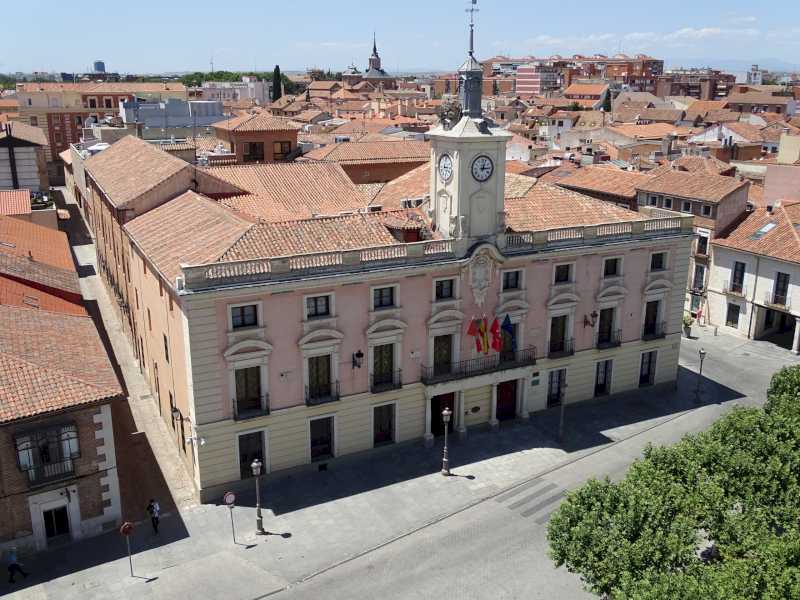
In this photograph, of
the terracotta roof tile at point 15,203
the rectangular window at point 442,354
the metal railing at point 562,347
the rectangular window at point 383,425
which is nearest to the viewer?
the rectangular window at point 383,425

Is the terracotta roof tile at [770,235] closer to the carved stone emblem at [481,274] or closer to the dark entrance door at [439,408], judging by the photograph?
the carved stone emblem at [481,274]

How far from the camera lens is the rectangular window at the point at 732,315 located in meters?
57.0

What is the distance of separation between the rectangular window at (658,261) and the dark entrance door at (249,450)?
984 inches

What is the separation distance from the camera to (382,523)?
33062 millimetres

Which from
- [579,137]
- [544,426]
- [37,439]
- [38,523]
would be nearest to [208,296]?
[37,439]

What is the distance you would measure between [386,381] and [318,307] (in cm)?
568

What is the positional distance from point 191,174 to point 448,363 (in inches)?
787

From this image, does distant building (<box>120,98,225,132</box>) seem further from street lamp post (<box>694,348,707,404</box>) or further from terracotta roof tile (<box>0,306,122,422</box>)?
street lamp post (<box>694,348,707,404</box>)

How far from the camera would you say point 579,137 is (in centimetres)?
11494

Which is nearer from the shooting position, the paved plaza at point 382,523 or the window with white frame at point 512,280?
the paved plaza at point 382,523

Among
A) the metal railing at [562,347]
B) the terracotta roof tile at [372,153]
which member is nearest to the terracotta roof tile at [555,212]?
the metal railing at [562,347]

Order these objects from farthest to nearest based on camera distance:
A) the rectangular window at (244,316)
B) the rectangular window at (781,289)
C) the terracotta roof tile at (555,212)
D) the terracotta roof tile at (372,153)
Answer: the terracotta roof tile at (372,153) → the rectangular window at (781,289) → the terracotta roof tile at (555,212) → the rectangular window at (244,316)

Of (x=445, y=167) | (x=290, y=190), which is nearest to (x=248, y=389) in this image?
(x=445, y=167)

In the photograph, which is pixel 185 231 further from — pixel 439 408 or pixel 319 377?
pixel 439 408
